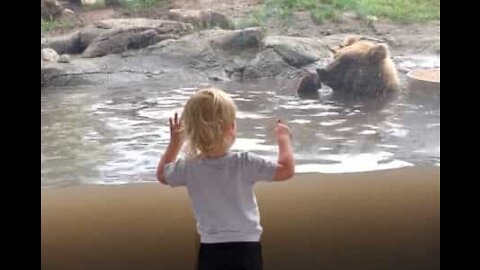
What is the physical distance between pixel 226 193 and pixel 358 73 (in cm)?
163

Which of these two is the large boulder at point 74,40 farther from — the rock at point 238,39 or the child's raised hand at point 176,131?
the child's raised hand at point 176,131

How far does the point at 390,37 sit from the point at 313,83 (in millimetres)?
344

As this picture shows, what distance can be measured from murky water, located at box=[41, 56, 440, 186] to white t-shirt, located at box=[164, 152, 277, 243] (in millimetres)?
1186

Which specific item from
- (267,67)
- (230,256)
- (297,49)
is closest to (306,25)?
(297,49)

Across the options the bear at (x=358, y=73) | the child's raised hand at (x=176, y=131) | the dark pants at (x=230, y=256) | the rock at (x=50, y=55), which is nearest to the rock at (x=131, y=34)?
the rock at (x=50, y=55)

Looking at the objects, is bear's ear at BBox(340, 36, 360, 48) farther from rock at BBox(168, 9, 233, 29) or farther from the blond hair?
the blond hair

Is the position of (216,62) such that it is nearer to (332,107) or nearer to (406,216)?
(332,107)

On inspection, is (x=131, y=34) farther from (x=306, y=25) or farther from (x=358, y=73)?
(x=358, y=73)

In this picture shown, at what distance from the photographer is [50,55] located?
8.76 ft

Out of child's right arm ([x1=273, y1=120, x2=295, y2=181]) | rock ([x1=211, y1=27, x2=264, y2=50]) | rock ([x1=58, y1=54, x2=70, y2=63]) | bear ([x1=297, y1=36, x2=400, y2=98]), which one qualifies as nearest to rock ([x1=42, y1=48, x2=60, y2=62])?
rock ([x1=58, y1=54, x2=70, y2=63])

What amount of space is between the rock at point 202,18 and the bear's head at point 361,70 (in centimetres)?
40

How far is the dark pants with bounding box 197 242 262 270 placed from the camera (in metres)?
1.32

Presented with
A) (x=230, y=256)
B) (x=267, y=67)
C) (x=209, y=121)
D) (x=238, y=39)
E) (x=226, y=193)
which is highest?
(x=238, y=39)

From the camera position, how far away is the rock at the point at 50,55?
2643 millimetres
